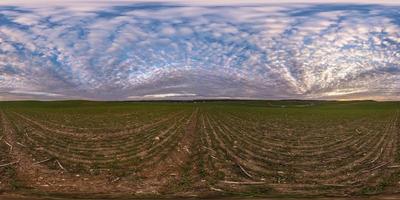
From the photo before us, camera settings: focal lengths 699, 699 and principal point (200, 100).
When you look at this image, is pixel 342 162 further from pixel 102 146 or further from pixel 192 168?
pixel 102 146

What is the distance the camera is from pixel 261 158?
28531 mm

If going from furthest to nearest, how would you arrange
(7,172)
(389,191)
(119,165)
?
(119,165) < (7,172) < (389,191)

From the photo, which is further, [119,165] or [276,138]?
[276,138]

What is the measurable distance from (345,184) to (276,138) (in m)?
18.3

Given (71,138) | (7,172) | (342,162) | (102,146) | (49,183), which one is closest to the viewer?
(49,183)

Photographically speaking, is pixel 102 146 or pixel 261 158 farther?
pixel 102 146

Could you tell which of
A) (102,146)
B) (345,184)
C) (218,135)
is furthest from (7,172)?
(218,135)

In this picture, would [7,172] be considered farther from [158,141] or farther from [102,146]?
[158,141]

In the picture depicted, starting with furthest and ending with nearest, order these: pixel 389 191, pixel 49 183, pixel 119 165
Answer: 1. pixel 119 165
2. pixel 49 183
3. pixel 389 191

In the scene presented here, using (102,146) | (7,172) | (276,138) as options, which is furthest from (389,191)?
(276,138)

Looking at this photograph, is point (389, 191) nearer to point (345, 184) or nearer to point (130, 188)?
point (345, 184)

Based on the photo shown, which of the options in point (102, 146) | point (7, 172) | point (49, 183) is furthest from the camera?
point (102, 146)

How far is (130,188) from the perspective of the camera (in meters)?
20.9

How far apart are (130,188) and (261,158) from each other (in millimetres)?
8877
